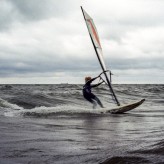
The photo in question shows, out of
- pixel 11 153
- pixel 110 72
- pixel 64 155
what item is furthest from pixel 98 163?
pixel 110 72

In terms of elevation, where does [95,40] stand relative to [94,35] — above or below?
below

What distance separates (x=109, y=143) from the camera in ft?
21.5

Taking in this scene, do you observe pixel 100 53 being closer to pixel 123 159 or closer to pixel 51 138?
pixel 51 138

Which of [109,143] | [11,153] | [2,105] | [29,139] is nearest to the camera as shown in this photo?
[11,153]

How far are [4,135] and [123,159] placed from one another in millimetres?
3789

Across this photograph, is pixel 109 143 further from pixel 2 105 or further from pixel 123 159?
Result: pixel 2 105

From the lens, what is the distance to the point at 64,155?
213 inches

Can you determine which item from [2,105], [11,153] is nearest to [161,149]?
[11,153]

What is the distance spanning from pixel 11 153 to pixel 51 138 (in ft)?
5.81

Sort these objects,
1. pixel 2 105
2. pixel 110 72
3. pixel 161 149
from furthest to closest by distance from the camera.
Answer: pixel 2 105 → pixel 110 72 → pixel 161 149

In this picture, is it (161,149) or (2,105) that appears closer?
(161,149)

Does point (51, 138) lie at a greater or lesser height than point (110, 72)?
lesser

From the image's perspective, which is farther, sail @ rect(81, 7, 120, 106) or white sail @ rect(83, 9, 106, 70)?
white sail @ rect(83, 9, 106, 70)

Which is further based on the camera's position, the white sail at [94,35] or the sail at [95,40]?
the white sail at [94,35]
